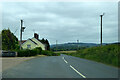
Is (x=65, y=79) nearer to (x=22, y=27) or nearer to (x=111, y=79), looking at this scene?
(x=111, y=79)

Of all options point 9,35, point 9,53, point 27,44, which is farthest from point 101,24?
point 27,44

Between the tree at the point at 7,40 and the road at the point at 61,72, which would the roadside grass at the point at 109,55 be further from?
the tree at the point at 7,40

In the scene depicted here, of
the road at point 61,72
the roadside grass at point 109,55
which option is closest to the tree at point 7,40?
the roadside grass at point 109,55

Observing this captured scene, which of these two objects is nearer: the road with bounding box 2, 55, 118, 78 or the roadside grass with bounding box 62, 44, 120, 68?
the road with bounding box 2, 55, 118, 78

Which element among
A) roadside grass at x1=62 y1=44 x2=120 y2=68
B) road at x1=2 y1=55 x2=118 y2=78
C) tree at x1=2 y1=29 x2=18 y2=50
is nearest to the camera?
road at x1=2 y1=55 x2=118 y2=78

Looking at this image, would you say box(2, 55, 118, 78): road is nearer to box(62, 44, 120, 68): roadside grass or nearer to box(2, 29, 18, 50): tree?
box(62, 44, 120, 68): roadside grass

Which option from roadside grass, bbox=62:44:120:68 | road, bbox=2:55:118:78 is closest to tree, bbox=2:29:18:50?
roadside grass, bbox=62:44:120:68

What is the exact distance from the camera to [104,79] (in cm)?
792

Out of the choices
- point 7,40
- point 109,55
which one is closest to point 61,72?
point 109,55

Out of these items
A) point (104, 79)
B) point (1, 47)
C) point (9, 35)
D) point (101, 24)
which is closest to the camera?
point (104, 79)

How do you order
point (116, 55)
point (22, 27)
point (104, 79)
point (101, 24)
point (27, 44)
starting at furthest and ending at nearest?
point (27, 44)
point (22, 27)
point (101, 24)
point (116, 55)
point (104, 79)

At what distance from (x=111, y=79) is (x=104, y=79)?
14.4 inches

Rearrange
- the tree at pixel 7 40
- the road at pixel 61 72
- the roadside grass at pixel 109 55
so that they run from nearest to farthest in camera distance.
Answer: the road at pixel 61 72
the roadside grass at pixel 109 55
the tree at pixel 7 40

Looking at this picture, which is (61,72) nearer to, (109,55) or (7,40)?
(109,55)
